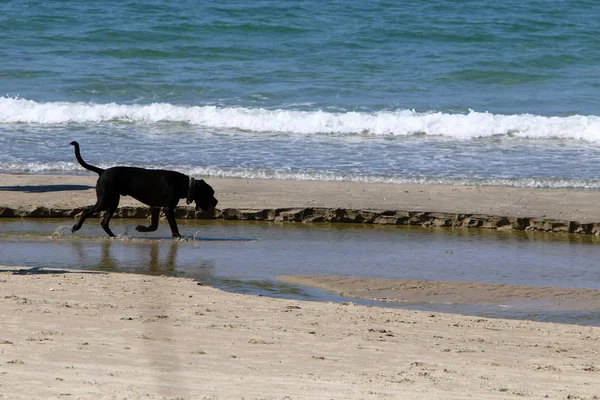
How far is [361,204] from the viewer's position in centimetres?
1187

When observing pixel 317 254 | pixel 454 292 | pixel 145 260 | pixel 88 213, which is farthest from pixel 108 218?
pixel 454 292

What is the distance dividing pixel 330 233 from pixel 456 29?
58.6 ft

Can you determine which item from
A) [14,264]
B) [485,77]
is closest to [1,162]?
[14,264]

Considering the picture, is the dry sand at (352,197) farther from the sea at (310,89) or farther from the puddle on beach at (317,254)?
the sea at (310,89)

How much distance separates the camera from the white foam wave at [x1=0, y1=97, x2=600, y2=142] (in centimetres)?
1875

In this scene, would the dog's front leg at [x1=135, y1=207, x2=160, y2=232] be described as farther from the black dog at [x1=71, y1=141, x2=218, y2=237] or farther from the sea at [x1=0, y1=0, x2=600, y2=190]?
the sea at [x1=0, y1=0, x2=600, y2=190]

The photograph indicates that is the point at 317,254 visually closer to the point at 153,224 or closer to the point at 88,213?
the point at 153,224

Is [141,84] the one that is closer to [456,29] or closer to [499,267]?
[456,29]

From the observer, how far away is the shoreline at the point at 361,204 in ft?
37.4

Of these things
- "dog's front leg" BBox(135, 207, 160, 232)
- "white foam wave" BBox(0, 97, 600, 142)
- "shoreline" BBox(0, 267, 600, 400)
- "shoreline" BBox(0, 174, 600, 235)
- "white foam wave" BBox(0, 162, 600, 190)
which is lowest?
"shoreline" BBox(0, 267, 600, 400)

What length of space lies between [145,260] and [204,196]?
51.9 inches

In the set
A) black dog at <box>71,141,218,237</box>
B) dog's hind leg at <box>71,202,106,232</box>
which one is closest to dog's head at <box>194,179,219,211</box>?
black dog at <box>71,141,218,237</box>

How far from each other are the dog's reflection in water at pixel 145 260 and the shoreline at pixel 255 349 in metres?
0.93

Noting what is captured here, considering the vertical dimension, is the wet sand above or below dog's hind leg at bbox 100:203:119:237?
below
